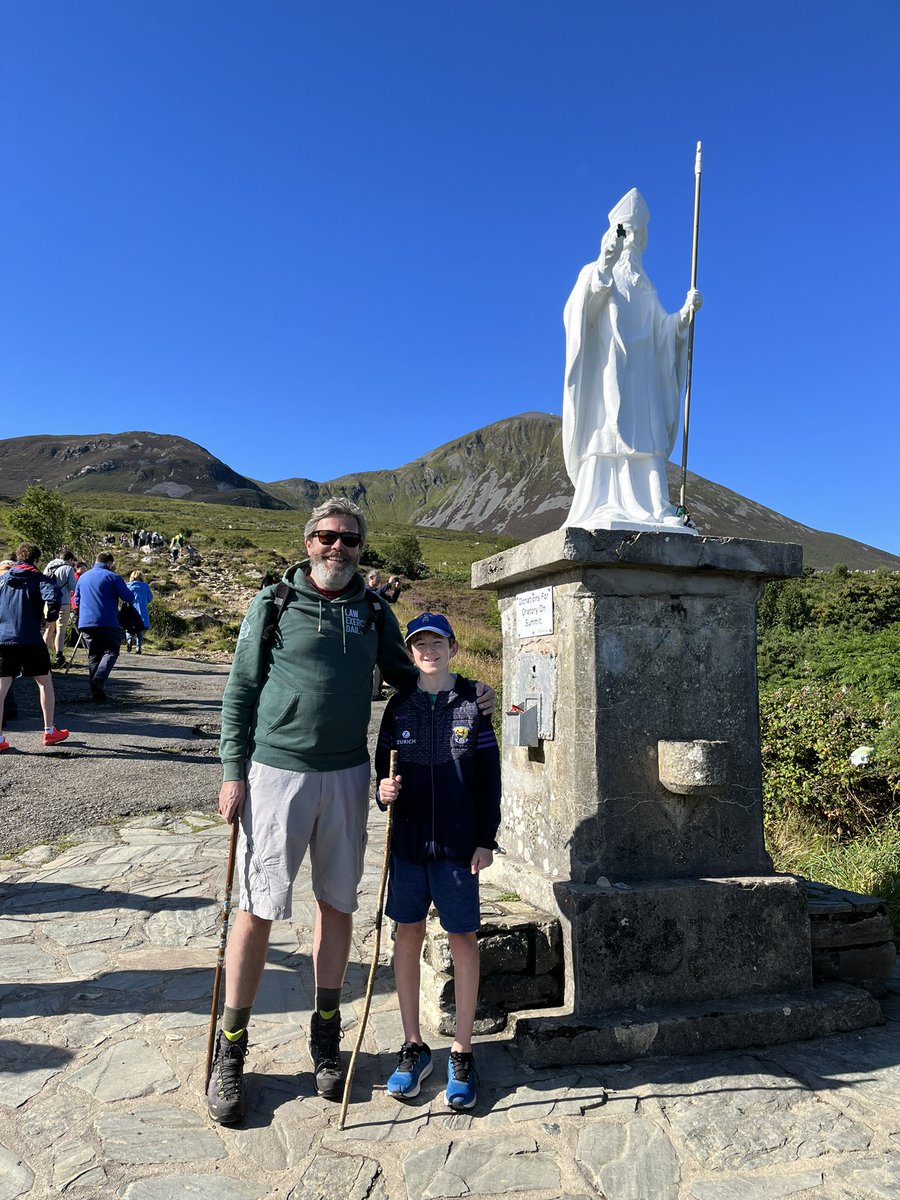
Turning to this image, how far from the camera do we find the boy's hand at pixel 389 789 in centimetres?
280

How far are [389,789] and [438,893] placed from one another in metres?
0.42

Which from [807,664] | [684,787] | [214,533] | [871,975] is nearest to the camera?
[684,787]

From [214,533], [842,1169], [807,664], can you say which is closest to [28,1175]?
[842,1169]

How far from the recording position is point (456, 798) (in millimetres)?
2850

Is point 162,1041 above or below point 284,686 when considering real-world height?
below

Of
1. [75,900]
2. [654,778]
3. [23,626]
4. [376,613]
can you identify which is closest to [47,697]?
[23,626]

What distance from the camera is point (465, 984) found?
280 cm

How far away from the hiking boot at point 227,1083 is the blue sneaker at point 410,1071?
507 millimetres

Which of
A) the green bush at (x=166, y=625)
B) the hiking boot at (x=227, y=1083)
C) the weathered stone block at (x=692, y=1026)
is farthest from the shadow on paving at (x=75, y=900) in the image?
the green bush at (x=166, y=625)

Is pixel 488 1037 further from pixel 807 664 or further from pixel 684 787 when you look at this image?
pixel 807 664

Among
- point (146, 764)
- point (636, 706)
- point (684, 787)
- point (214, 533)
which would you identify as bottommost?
point (146, 764)

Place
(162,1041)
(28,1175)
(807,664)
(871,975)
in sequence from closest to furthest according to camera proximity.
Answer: (28,1175) < (162,1041) < (871,975) < (807,664)

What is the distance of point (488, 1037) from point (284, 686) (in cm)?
167

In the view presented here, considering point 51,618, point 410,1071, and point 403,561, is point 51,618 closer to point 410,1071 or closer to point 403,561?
point 410,1071
